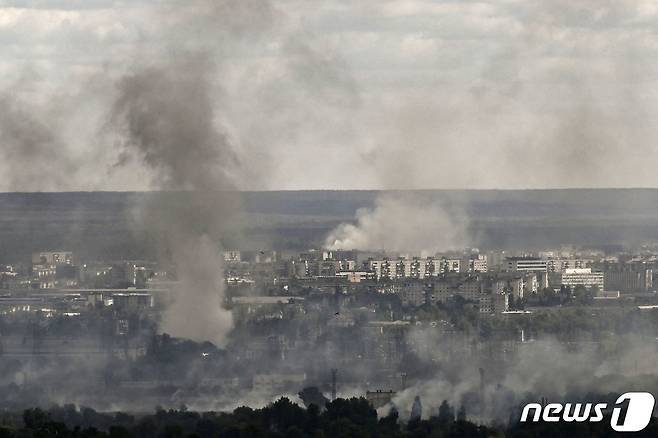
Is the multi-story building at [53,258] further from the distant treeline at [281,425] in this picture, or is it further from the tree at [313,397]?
the distant treeline at [281,425]

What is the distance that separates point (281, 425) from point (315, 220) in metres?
87.0

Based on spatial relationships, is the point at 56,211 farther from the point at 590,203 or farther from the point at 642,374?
the point at 642,374

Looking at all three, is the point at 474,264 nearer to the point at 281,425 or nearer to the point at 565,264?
the point at 565,264

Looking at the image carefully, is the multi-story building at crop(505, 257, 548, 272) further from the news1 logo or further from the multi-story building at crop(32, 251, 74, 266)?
the news1 logo

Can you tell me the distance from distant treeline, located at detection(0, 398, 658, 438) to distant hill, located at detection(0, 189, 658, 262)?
38.9 meters

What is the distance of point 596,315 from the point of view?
78.1 metres

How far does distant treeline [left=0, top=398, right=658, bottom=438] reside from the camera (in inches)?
1715

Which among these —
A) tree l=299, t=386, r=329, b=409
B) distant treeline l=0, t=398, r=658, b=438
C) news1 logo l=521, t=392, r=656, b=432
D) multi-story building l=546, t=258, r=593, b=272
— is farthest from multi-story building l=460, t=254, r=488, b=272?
distant treeline l=0, t=398, r=658, b=438

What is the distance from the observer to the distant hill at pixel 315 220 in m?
102

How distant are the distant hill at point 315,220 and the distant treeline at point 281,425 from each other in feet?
128

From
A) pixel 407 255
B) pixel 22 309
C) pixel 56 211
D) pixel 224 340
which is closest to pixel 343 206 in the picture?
pixel 56 211

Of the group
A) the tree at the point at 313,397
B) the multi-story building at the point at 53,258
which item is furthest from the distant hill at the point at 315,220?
the tree at the point at 313,397

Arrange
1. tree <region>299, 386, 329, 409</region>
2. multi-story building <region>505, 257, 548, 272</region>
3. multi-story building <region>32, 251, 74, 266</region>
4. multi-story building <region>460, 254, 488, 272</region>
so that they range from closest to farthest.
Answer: tree <region>299, 386, 329, 409</region> → multi-story building <region>32, 251, 74, 266</region> → multi-story building <region>505, 257, 548, 272</region> → multi-story building <region>460, 254, 488, 272</region>

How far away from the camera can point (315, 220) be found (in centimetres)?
13338
